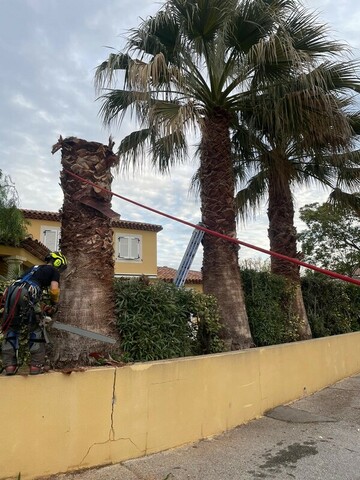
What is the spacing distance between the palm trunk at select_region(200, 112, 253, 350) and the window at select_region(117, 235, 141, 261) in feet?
62.4

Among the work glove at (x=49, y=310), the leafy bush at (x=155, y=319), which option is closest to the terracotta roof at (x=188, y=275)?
the leafy bush at (x=155, y=319)

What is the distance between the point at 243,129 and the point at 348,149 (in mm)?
2104

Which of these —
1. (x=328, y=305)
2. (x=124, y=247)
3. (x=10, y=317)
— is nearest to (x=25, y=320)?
(x=10, y=317)

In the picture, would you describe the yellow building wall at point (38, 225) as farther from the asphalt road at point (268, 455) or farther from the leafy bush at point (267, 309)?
the asphalt road at point (268, 455)

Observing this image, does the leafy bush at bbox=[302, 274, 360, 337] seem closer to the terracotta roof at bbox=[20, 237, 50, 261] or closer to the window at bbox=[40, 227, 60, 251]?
the terracotta roof at bbox=[20, 237, 50, 261]

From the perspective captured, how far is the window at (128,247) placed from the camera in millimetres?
26109

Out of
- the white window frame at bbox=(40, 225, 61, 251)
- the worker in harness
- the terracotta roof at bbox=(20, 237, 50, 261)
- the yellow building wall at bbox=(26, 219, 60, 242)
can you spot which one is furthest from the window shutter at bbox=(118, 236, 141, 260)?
the worker in harness

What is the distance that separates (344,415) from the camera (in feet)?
20.8

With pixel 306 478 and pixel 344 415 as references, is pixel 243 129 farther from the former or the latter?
pixel 306 478

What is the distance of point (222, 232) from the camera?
7047mm

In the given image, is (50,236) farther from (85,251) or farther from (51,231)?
(85,251)

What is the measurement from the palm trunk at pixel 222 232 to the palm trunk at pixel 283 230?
237cm

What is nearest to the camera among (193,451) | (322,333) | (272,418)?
(193,451)

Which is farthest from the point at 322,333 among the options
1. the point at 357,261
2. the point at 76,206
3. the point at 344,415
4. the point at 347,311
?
the point at 357,261
